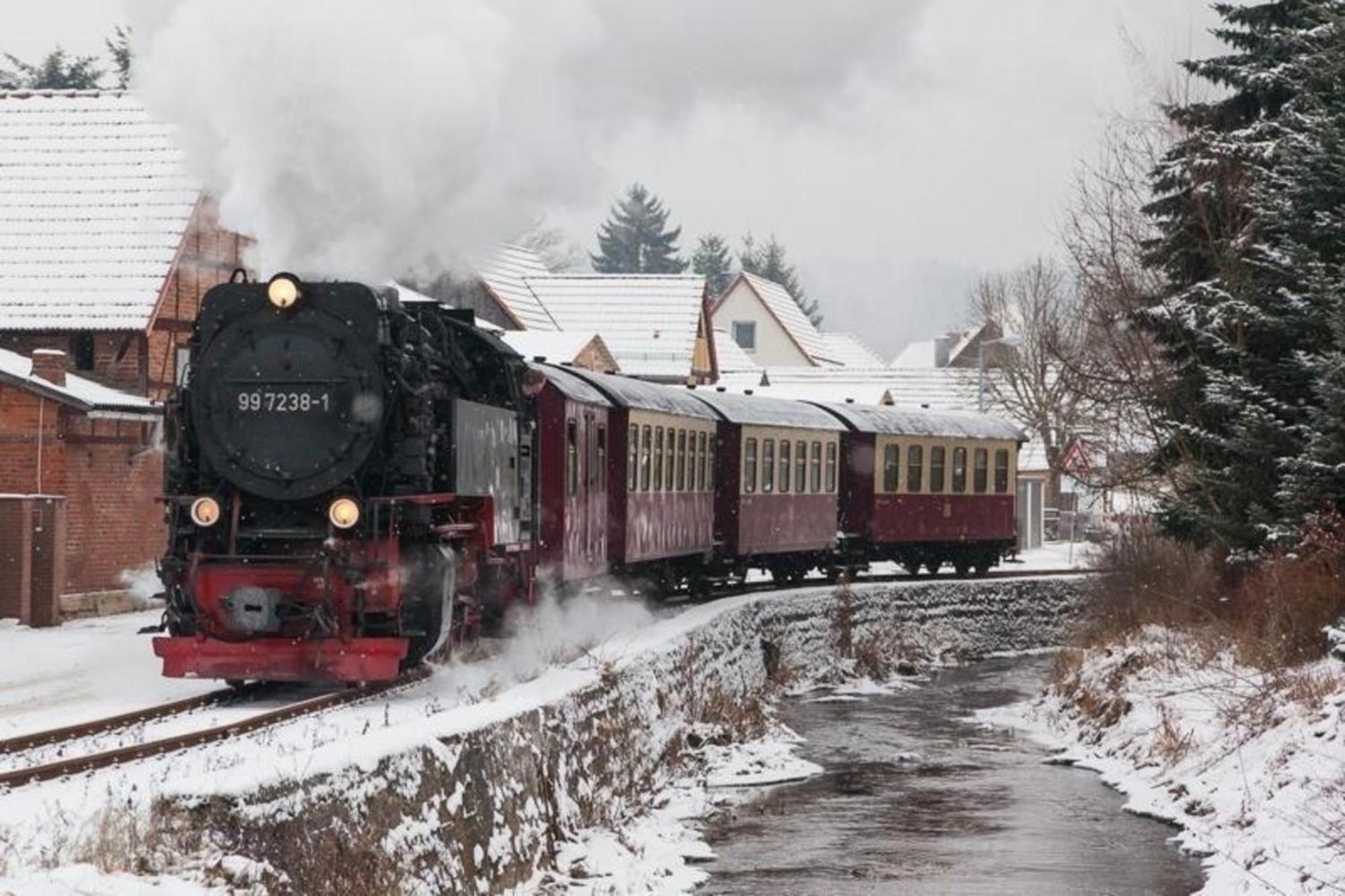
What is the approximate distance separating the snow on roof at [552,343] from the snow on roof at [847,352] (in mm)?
39658

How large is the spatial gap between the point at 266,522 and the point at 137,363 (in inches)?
571

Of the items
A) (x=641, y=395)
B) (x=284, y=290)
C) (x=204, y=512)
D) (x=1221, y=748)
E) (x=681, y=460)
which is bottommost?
(x=1221, y=748)

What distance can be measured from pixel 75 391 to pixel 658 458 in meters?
7.44

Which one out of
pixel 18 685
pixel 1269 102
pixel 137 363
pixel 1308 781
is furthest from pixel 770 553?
pixel 1308 781

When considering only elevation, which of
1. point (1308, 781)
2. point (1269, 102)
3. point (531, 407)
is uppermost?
point (1269, 102)

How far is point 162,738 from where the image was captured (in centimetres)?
1334

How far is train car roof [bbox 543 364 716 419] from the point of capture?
24.0m

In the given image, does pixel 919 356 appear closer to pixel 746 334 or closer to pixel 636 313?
pixel 746 334

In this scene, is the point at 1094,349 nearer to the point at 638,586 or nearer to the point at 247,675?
the point at 638,586

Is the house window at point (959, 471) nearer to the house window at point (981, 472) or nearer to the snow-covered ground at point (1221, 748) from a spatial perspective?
the house window at point (981, 472)

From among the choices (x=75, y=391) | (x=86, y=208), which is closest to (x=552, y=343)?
(x=86, y=208)

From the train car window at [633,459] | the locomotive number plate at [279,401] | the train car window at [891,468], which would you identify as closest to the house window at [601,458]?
the train car window at [633,459]

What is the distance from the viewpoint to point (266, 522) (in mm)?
15977

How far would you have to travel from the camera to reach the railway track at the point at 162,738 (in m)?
11.4
